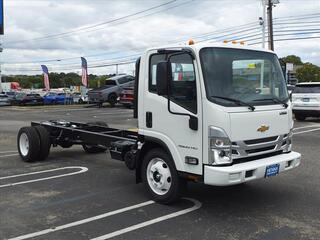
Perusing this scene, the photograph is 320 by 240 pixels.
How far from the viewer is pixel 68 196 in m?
7.26

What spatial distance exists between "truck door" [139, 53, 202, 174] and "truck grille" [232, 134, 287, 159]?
50 cm

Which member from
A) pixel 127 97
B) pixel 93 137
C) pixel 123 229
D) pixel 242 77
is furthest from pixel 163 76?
pixel 127 97

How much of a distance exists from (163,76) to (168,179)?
59.8 inches

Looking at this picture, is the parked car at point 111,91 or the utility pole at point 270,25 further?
the parked car at point 111,91

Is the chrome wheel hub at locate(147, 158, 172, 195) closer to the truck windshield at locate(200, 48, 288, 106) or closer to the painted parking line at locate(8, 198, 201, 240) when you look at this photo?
the painted parking line at locate(8, 198, 201, 240)

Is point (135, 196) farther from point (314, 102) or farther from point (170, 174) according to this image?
point (314, 102)

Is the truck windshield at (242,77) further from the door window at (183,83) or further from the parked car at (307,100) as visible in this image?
the parked car at (307,100)

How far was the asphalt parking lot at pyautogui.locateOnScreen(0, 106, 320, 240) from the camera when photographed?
5531 millimetres

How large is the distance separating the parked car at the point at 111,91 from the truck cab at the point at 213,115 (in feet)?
89.0

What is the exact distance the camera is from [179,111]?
20.6 ft

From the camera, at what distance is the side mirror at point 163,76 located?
603cm

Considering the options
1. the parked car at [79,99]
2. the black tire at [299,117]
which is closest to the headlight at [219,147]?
the black tire at [299,117]

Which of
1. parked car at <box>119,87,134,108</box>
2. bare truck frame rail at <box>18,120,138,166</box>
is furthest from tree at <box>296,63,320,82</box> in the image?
bare truck frame rail at <box>18,120,138,166</box>

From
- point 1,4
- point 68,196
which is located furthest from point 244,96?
point 1,4
